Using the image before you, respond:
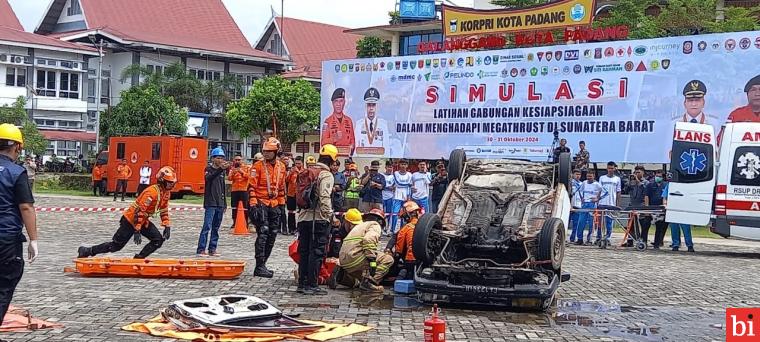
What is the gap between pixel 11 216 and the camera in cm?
686

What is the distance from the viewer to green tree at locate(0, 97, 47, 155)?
44125mm

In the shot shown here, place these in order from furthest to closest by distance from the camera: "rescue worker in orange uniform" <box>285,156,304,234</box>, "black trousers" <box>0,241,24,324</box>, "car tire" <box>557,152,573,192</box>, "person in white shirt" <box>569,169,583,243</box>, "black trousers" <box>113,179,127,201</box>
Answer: "black trousers" <box>113,179,127,201</box> → "person in white shirt" <box>569,169,583,243</box> → "rescue worker in orange uniform" <box>285,156,304,234</box> → "car tire" <box>557,152,573,192</box> → "black trousers" <box>0,241,24,324</box>

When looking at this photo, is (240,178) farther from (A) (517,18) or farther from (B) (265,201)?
(A) (517,18)

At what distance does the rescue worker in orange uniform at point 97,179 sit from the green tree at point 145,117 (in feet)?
24.2

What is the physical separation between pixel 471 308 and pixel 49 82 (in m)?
48.8

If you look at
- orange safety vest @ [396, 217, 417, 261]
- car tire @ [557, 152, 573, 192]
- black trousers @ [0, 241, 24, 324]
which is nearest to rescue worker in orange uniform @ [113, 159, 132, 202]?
orange safety vest @ [396, 217, 417, 261]

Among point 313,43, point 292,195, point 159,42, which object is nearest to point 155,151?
point 292,195

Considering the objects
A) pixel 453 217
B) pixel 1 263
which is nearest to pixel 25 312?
pixel 1 263

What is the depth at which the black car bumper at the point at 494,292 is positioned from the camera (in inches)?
388

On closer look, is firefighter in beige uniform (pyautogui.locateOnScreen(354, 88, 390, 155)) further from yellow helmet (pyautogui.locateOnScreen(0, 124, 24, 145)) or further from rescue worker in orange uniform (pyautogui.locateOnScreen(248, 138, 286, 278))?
yellow helmet (pyautogui.locateOnScreen(0, 124, 24, 145))

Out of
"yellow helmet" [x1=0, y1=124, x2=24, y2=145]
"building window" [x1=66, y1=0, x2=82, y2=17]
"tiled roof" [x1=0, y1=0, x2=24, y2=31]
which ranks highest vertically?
"building window" [x1=66, y1=0, x2=82, y2=17]

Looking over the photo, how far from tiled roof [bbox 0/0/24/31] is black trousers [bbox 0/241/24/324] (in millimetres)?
53337

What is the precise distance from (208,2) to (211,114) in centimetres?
1347

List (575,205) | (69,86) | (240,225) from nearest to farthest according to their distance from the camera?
(240,225)
(575,205)
(69,86)
